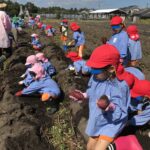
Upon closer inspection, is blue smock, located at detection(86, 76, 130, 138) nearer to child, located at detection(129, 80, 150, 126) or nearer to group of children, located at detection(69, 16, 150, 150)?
group of children, located at detection(69, 16, 150, 150)

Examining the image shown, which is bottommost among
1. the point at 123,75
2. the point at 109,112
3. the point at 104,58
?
the point at 109,112

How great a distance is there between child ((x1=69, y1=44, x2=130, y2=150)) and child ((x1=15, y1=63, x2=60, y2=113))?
2744mm

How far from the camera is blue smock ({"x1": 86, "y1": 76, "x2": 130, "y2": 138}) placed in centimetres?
403

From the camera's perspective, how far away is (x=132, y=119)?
500 centimetres

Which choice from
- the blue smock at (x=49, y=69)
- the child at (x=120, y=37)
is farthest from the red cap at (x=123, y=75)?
A: the blue smock at (x=49, y=69)

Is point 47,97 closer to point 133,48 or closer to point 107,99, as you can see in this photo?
point 133,48

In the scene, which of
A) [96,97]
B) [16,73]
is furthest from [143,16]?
[96,97]

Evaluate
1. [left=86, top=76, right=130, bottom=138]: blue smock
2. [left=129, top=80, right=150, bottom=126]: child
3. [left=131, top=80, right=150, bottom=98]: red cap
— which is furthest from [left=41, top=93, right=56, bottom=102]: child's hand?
[left=86, top=76, right=130, bottom=138]: blue smock

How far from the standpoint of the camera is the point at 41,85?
7.11 meters

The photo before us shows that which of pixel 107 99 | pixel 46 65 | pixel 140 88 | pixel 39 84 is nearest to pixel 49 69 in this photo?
pixel 46 65

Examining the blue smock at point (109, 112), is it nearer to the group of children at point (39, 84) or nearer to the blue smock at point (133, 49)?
the group of children at point (39, 84)

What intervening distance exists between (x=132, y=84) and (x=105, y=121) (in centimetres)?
85

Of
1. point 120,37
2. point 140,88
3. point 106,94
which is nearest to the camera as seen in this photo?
point 106,94

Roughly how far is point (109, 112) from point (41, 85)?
3.27m
